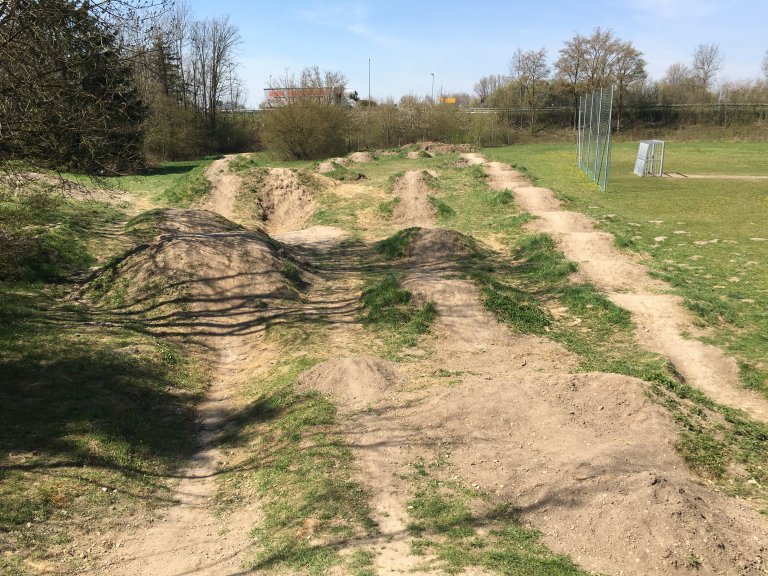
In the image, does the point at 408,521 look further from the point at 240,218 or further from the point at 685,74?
the point at 685,74

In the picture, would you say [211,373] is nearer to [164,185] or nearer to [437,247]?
[437,247]

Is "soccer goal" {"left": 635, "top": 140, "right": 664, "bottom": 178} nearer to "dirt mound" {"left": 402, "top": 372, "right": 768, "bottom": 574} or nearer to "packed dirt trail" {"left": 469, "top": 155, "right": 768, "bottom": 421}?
"packed dirt trail" {"left": 469, "top": 155, "right": 768, "bottom": 421}

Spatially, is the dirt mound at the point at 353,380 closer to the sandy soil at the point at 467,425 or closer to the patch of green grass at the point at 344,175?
the sandy soil at the point at 467,425

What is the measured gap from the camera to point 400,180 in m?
25.1

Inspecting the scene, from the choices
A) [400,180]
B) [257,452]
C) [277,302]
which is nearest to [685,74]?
[400,180]

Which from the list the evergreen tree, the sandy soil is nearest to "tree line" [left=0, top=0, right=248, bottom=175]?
the evergreen tree

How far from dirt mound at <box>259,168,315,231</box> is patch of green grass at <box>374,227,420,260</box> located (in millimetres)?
6088

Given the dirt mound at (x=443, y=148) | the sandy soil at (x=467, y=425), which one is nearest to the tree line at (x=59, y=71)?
the sandy soil at (x=467, y=425)

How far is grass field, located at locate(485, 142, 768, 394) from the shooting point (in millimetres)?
10875

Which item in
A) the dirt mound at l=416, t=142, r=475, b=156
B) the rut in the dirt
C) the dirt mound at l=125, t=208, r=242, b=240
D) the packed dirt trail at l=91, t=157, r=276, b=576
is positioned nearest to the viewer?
the rut in the dirt

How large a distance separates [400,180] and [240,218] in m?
6.81

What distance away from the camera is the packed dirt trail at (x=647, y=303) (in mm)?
8922

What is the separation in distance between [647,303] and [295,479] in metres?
8.14

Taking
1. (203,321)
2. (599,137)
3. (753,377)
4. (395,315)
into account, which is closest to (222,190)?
(203,321)
